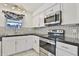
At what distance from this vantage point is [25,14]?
1291 mm

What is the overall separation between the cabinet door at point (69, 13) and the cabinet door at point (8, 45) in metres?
0.97

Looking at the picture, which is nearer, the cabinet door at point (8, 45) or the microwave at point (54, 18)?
the cabinet door at point (8, 45)

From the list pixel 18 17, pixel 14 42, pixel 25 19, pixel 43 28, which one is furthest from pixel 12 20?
pixel 43 28

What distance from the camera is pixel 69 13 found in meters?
1.42

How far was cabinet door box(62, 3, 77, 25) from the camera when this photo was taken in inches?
52.2

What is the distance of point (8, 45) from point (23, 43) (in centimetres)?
25

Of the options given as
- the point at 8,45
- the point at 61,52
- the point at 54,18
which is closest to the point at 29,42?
the point at 8,45

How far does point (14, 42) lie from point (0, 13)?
1.62 feet

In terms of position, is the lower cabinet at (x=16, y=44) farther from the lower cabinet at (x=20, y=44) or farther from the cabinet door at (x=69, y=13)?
the cabinet door at (x=69, y=13)

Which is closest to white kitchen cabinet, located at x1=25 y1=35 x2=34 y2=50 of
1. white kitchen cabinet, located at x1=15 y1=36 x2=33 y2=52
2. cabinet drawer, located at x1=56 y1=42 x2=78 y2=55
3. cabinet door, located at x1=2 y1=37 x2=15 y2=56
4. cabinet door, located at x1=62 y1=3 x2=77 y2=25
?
white kitchen cabinet, located at x1=15 y1=36 x2=33 y2=52

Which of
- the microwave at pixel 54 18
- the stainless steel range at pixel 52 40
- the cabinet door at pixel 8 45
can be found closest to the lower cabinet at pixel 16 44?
the cabinet door at pixel 8 45

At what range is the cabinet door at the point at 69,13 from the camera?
52.2 inches

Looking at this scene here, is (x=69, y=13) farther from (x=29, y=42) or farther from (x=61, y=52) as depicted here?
(x=29, y=42)

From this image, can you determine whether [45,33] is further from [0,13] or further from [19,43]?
[0,13]
